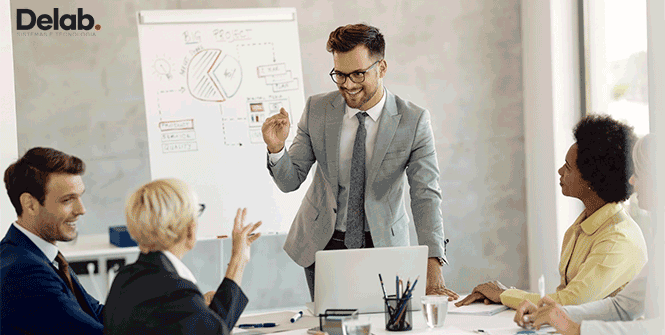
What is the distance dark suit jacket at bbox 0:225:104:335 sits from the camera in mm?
1623

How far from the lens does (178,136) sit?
11.8 ft

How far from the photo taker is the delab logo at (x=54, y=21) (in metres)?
3.84

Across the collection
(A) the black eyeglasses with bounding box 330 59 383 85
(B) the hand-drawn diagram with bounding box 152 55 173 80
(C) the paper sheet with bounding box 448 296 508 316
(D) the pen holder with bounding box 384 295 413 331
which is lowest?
(C) the paper sheet with bounding box 448 296 508 316

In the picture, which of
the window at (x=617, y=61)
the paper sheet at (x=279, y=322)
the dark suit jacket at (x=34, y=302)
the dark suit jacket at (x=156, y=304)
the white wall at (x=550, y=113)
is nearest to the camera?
the dark suit jacket at (x=156, y=304)

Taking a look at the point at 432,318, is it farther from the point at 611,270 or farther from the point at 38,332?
the point at 38,332

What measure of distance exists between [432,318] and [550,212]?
8.87 ft

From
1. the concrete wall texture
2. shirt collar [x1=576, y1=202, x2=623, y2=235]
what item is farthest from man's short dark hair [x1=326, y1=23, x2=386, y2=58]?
the concrete wall texture

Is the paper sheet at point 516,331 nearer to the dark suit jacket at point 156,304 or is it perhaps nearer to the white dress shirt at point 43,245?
the dark suit jacket at point 156,304

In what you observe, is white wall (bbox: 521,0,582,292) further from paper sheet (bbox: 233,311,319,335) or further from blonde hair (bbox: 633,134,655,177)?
paper sheet (bbox: 233,311,319,335)

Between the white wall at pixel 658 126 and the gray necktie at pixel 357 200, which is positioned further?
the gray necktie at pixel 357 200

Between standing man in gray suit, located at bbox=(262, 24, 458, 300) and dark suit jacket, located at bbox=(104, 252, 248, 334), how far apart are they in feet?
3.22

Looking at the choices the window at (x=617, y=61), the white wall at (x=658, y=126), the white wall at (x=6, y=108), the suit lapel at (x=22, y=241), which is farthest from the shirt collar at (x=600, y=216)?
the white wall at (x=6, y=108)

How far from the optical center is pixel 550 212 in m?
4.25

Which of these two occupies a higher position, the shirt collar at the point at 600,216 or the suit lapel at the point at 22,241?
the suit lapel at the point at 22,241
